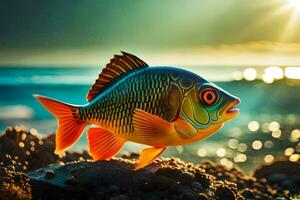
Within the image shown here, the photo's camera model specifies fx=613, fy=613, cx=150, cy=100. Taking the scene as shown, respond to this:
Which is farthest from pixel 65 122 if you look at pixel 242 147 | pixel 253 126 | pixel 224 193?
pixel 253 126

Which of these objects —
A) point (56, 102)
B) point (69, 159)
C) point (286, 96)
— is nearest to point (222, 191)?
point (56, 102)

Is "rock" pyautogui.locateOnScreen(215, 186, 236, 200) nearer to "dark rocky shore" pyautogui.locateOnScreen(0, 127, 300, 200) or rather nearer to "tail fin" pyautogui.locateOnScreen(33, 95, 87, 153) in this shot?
"dark rocky shore" pyautogui.locateOnScreen(0, 127, 300, 200)

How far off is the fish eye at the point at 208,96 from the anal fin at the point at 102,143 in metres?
0.89

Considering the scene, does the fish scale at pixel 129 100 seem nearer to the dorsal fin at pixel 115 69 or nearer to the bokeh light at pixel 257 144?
the dorsal fin at pixel 115 69

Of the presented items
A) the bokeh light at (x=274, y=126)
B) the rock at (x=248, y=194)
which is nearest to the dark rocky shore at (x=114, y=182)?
the rock at (x=248, y=194)

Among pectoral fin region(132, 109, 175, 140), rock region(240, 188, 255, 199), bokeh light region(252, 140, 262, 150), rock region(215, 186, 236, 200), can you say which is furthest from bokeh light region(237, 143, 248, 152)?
pectoral fin region(132, 109, 175, 140)

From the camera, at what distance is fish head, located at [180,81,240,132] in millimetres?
5016

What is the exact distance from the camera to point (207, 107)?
5062 millimetres

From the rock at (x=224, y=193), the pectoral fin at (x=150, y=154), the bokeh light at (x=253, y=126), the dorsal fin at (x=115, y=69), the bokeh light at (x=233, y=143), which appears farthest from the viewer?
the bokeh light at (x=253, y=126)

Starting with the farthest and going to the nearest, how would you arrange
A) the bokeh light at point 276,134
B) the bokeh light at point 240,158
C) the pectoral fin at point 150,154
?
the bokeh light at point 276,134 → the bokeh light at point 240,158 → the pectoral fin at point 150,154

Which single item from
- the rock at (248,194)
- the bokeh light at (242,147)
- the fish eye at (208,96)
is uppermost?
the fish eye at (208,96)

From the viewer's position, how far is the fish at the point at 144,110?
5008mm

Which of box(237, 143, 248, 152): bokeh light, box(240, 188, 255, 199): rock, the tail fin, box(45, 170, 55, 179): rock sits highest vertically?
the tail fin

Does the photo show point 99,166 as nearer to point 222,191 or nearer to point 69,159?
point 222,191
